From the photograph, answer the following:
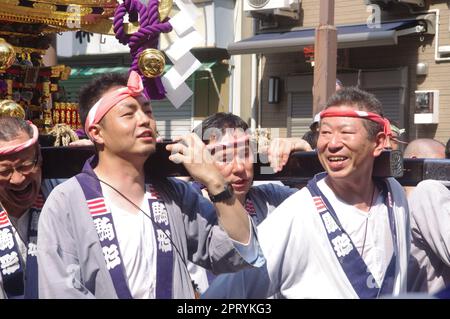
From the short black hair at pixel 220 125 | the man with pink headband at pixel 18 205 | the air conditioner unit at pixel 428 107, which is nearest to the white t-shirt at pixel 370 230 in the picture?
the short black hair at pixel 220 125

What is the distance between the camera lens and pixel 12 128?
10.7 ft

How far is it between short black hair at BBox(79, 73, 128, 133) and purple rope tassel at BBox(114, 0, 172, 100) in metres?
0.46

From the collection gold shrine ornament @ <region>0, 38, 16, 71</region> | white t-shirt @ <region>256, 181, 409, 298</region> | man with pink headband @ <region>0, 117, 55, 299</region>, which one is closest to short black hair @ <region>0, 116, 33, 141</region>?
man with pink headband @ <region>0, 117, 55, 299</region>

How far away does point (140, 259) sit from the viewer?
282 centimetres

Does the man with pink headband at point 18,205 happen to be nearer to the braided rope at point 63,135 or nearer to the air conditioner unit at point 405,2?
the braided rope at point 63,135

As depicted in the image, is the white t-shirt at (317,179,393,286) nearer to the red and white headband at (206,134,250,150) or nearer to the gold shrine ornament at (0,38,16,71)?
the red and white headband at (206,134,250,150)

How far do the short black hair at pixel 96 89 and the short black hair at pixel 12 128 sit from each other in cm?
31

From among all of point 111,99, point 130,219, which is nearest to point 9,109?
point 111,99

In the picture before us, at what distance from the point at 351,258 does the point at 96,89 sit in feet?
3.83

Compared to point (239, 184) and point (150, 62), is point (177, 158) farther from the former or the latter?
point (150, 62)

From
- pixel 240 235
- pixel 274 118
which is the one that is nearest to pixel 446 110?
pixel 274 118

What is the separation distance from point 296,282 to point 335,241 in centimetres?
22

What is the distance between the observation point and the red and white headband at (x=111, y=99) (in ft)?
9.78

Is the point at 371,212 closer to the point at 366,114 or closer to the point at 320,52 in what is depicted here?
the point at 366,114
